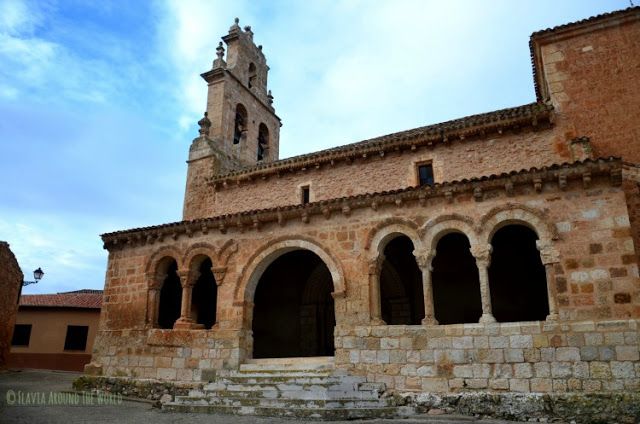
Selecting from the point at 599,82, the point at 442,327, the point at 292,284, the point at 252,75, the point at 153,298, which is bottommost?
the point at 442,327

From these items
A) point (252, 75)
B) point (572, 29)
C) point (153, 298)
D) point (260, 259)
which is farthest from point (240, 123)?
point (572, 29)

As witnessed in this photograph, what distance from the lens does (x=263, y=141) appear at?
64.1ft

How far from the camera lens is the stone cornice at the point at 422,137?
37.7 feet

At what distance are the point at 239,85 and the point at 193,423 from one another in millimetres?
13377

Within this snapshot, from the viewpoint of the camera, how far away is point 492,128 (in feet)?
38.4

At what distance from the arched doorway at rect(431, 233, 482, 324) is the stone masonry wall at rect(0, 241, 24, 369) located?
1369 cm

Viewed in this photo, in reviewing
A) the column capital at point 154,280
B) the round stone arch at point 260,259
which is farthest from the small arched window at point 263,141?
the round stone arch at point 260,259

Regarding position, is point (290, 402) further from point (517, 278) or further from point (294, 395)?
point (517, 278)

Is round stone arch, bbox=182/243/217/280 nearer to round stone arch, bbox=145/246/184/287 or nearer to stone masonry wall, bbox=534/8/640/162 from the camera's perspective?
round stone arch, bbox=145/246/184/287

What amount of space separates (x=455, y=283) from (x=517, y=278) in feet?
4.42

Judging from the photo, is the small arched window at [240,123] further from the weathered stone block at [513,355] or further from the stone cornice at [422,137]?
the weathered stone block at [513,355]

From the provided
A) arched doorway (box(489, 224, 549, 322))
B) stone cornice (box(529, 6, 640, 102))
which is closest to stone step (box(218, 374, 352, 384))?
arched doorway (box(489, 224, 549, 322))

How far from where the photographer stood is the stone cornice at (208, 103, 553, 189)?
37.7 ft

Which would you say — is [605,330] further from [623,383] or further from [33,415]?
[33,415]
